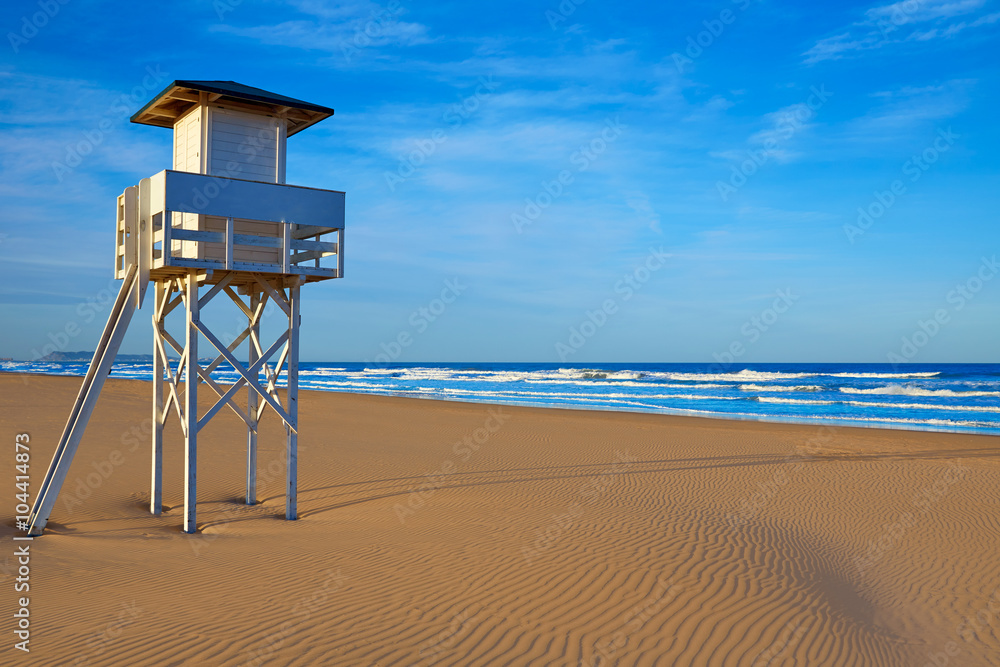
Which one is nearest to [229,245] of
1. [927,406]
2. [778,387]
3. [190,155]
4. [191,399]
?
[190,155]

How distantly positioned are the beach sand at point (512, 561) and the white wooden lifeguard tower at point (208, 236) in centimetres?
165

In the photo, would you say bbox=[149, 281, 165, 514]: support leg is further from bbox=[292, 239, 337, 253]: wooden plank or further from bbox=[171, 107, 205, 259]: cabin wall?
bbox=[292, 239, 337, 253]: wooden plank

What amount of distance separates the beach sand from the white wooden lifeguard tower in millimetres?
1647

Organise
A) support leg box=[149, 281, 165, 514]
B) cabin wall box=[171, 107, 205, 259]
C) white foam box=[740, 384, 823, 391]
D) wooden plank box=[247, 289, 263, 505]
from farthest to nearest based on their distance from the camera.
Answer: white foam box=[740, 384, 823, 391], wooden plank box=[247, 289, 263, 505], support leg box=[149, 281, 165, 514], cabin wall box=[171, 107, 205, 259]

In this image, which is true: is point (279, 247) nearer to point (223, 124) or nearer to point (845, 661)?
point (223, 124)

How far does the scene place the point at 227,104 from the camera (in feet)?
30.6

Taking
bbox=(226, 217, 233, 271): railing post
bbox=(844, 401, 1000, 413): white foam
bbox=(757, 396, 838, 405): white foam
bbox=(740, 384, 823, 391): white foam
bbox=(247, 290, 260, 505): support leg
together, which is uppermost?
bbox=(226, 217, 233, 271): railing post

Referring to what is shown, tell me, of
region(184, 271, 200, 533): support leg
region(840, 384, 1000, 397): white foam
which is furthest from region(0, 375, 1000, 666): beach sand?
region(840, 384, 1000, 397): white foam

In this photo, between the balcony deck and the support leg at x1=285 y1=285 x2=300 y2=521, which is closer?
the balcony deck

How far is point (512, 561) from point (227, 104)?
7393 mm

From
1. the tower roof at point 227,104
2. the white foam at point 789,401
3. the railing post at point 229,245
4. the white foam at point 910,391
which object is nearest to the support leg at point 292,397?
the railing post at point 229,245

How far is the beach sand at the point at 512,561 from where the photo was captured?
18.0 feet

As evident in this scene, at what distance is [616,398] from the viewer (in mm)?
38625

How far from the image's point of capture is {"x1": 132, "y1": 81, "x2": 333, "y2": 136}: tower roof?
8938 mm
